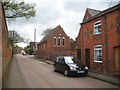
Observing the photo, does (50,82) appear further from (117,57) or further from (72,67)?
(117,57)

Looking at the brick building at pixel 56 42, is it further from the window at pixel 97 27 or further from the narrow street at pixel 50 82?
the narrow street at pixel 50 82

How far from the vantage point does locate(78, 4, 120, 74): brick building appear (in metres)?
15.8

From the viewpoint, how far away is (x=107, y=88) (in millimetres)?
9586

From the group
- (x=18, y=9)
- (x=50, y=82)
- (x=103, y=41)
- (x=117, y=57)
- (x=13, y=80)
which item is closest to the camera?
(x=50, y=82)

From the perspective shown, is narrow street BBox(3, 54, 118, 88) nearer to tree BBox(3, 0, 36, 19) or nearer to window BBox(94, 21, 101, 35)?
window BBox(94, 21, 101, 35)

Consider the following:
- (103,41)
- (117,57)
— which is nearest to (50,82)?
A: (117,57)

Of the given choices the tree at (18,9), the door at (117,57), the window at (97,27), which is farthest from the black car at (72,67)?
the tree at (18,9)

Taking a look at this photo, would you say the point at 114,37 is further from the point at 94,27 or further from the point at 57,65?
the point at 57,65

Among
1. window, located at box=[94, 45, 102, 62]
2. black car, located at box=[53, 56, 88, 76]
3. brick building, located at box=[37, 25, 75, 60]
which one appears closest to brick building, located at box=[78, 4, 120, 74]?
window, located at box=[94, 45, 102, 62]

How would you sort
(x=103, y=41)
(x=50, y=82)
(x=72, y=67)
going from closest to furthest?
(x=50, y=82), (x=72, y=67), (x=103, y=41)

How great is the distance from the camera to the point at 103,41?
1752cm

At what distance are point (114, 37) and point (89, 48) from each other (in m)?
4.65

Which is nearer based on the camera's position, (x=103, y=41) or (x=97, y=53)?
(x=103, y=41)

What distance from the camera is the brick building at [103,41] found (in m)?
15.8
